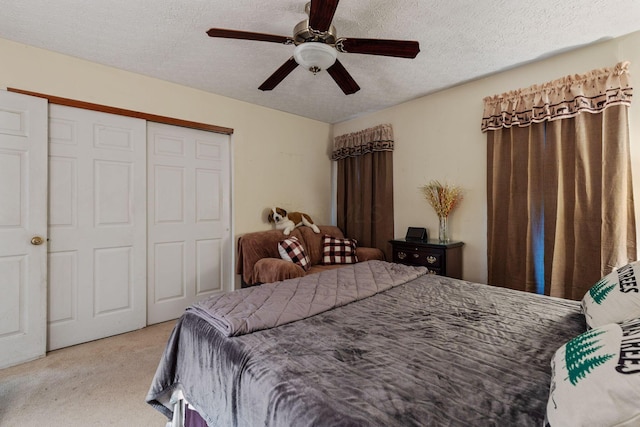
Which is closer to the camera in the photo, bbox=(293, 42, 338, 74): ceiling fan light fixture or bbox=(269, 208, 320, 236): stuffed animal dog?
bbox=(293, 42, 338, 74): ceiling fan light fixture

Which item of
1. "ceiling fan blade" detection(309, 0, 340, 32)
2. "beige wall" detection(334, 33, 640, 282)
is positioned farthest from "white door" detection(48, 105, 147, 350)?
"beige wall" detection(334, 33, 640, 282)

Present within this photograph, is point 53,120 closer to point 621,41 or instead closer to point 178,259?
point 178,259

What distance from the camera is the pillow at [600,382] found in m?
0.56

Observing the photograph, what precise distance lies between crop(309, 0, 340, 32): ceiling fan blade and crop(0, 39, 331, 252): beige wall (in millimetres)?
2106

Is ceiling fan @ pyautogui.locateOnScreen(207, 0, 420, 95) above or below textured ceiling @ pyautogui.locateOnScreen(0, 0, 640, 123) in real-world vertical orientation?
below

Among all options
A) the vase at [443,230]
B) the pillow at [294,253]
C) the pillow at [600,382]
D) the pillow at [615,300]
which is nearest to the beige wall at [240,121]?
the pillow at [294,253]

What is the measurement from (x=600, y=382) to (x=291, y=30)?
242 centimetres

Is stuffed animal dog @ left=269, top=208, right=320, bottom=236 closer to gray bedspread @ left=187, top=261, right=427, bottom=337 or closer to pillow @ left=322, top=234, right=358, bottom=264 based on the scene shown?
pillow @ left=322, top=234, right=358, bottom=264

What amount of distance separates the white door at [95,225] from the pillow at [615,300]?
11.0ft

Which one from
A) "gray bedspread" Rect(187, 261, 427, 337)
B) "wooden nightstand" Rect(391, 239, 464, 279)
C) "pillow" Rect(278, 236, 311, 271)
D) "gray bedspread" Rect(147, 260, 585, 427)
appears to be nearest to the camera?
"gray bedspread" Rect(147, 260, 585, 427)

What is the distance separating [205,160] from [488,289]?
3.02 m

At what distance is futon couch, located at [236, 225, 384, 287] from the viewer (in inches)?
118

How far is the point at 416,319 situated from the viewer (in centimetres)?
142

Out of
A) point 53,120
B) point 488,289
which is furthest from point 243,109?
point 488,289
